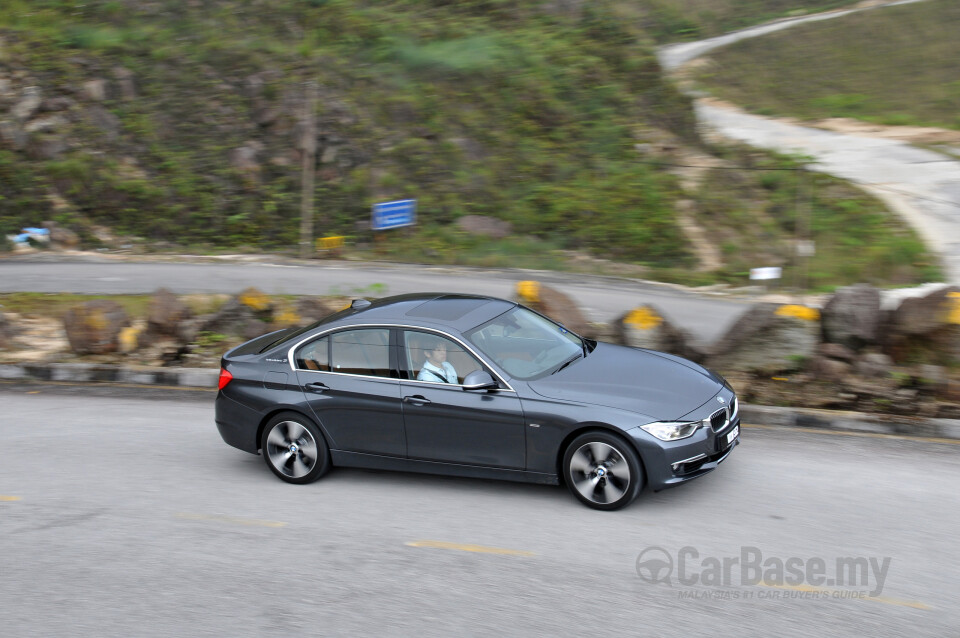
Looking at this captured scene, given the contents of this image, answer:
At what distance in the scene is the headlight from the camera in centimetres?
614

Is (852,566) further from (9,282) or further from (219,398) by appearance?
(9,282)

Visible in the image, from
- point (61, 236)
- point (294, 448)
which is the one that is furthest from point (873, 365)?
point (61, 236)

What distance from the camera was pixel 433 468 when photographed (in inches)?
271

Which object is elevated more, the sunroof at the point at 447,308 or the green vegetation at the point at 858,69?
the green vegetation at the point at 858,69

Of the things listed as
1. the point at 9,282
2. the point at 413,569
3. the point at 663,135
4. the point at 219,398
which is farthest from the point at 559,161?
the point at 413,569

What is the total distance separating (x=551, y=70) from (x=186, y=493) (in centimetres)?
2694

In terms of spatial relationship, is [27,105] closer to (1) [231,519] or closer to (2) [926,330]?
(1) [231,519]

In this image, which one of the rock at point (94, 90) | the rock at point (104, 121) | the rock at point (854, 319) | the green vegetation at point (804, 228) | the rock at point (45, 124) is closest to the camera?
the rock at point (854, 319)

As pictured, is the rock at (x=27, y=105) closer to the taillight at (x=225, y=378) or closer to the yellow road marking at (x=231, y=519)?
the taillight at (x=225, y=378)

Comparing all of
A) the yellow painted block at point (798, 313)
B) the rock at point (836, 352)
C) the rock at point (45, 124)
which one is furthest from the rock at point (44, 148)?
the rock at point (836, 352)

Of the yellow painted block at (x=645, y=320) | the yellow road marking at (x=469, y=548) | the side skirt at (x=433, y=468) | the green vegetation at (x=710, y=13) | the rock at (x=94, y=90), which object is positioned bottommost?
the yellow road marking at (x=469, y=548)

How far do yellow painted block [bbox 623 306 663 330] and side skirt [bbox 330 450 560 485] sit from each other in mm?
3769

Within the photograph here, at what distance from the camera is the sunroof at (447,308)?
7223mm

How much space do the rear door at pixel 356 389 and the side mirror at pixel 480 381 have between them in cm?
69
